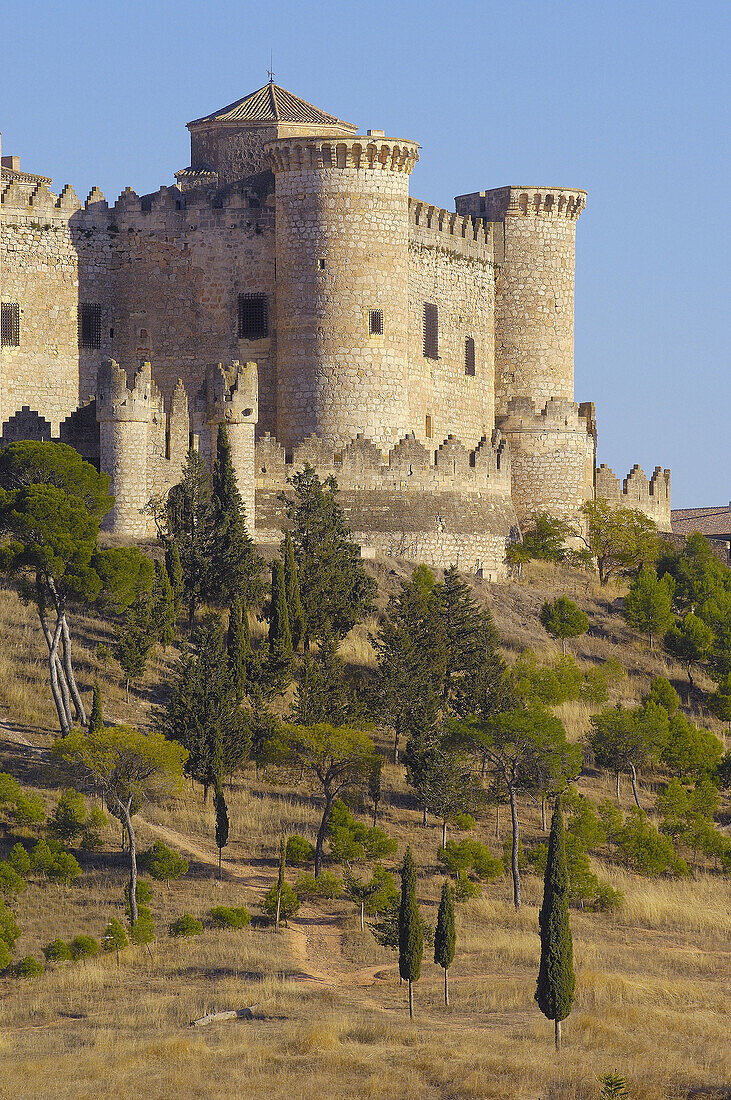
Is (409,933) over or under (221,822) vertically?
under

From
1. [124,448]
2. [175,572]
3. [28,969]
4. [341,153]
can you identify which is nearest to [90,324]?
[341,153]

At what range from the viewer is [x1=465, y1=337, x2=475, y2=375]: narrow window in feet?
189

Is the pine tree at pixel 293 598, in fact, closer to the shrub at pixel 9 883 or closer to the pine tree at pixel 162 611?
the pine tree at pixel 162 611

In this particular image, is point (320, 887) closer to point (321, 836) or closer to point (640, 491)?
point (321, 836)

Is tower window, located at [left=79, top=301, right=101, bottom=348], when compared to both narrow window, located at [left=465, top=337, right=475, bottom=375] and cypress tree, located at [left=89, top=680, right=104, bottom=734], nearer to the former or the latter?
narrow window, located at [left=465, top=337, right=475, bottom=375]

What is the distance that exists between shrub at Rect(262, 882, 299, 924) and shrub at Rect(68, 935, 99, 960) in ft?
12.6

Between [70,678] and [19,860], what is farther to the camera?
[70,678]

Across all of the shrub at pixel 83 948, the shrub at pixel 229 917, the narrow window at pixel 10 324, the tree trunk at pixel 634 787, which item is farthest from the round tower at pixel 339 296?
the shrub at pixel 83 948

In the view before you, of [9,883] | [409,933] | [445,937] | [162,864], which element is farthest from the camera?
[162,864]

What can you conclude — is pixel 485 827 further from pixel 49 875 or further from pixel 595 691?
pixel 49 875

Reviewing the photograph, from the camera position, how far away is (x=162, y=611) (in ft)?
136

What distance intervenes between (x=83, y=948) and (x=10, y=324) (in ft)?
80.3

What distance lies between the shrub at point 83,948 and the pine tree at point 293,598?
12.1 meters

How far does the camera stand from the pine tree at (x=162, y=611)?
4128 cm
